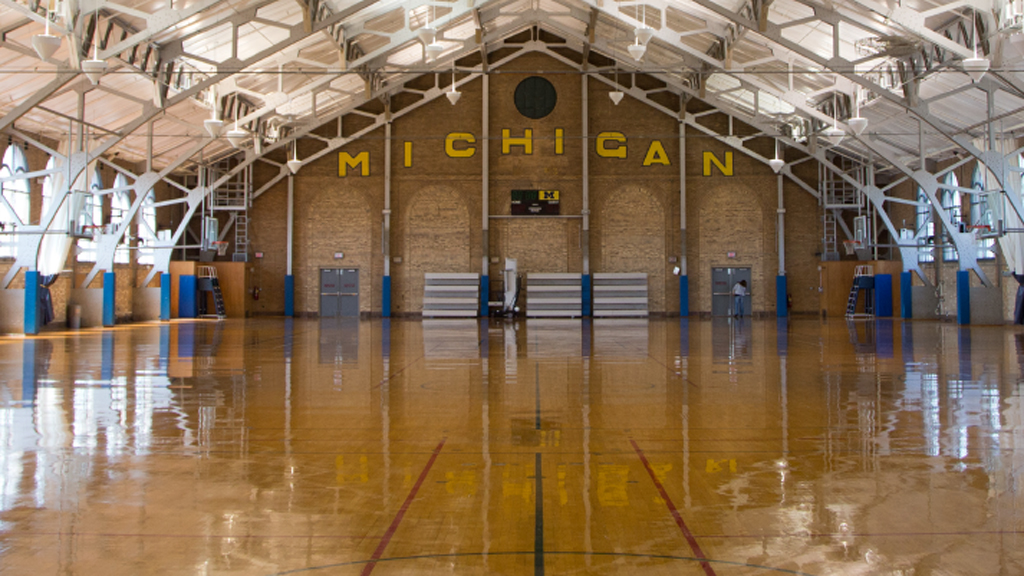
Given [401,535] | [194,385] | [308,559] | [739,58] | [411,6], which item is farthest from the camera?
[739,58]

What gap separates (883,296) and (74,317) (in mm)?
23617

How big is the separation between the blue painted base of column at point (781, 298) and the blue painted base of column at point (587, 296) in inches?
254

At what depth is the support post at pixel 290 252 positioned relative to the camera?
2853 centimetres

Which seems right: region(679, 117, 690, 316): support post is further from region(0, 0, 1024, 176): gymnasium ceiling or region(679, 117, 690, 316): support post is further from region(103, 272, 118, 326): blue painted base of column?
region(103, 272, 118, 326): blue painted base of column

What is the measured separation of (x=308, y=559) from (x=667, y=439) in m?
2.68

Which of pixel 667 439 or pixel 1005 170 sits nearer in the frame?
pixel 667 439

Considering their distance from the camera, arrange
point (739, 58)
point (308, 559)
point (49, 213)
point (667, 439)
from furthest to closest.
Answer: point (739, 58) < point (49, 213) < point (667, 439) < point (308, 559)

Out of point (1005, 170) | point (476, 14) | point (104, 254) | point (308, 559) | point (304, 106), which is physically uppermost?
point (476, 14)

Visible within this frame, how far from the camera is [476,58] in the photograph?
28.3m

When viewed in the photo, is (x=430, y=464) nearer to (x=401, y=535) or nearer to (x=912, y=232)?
(x=401, y=535)

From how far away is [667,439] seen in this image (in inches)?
190

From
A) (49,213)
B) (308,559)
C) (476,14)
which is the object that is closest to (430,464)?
(308,559)

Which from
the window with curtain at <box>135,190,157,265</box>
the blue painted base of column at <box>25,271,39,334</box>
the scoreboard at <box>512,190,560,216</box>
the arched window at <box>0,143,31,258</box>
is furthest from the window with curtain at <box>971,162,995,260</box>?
the arched window at <box>0,143,31,258</box>

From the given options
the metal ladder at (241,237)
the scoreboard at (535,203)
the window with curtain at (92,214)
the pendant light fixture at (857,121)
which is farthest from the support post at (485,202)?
the pendant light fixture at (857,121)
